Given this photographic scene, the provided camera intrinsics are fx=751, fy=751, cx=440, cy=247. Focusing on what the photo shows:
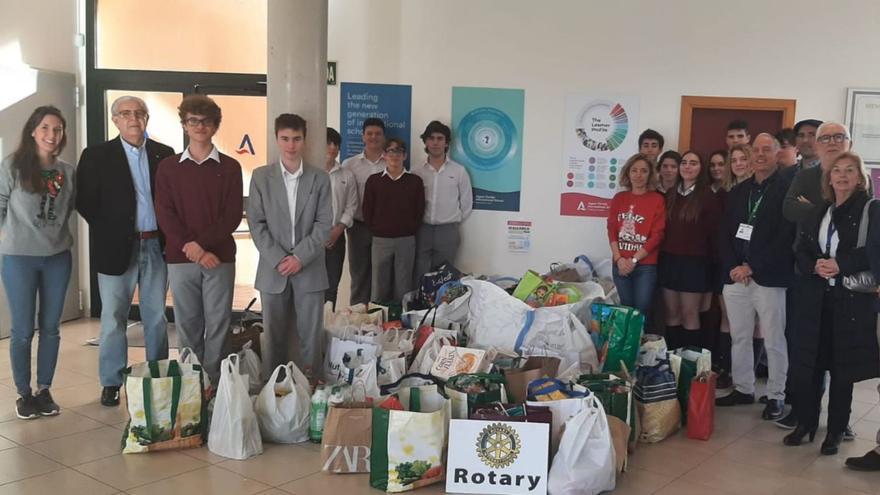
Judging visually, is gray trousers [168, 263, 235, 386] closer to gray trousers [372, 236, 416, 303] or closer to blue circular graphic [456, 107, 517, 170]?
gray trousers [372, 236, 416, 303]

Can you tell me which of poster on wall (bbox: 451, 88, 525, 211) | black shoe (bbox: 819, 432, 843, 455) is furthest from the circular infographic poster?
black shoe (bbox: 819, 432, 843, 455)

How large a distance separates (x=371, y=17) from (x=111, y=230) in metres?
2.81

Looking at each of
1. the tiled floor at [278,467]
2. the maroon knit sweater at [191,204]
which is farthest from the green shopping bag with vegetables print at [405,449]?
the maroon knit sweater at [191,204]

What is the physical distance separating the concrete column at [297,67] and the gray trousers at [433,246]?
1.43m

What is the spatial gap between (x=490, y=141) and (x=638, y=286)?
1.64 m

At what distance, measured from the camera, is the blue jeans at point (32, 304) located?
3.87 meters

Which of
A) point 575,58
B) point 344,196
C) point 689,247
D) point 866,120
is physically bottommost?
point 689,247

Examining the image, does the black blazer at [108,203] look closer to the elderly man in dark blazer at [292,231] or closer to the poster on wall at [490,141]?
the elderly man in dark blazer at [292,231]

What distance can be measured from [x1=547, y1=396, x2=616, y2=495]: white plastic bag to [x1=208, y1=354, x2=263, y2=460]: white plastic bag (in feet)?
4.56

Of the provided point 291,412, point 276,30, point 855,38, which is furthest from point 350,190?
point 855,38

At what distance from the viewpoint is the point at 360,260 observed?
5758 millimetres

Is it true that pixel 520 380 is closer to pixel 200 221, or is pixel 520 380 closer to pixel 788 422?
pixel 788 422

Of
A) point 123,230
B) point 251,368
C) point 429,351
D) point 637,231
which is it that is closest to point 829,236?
point 637,231

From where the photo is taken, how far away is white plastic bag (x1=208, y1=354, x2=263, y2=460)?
342 centimetres
